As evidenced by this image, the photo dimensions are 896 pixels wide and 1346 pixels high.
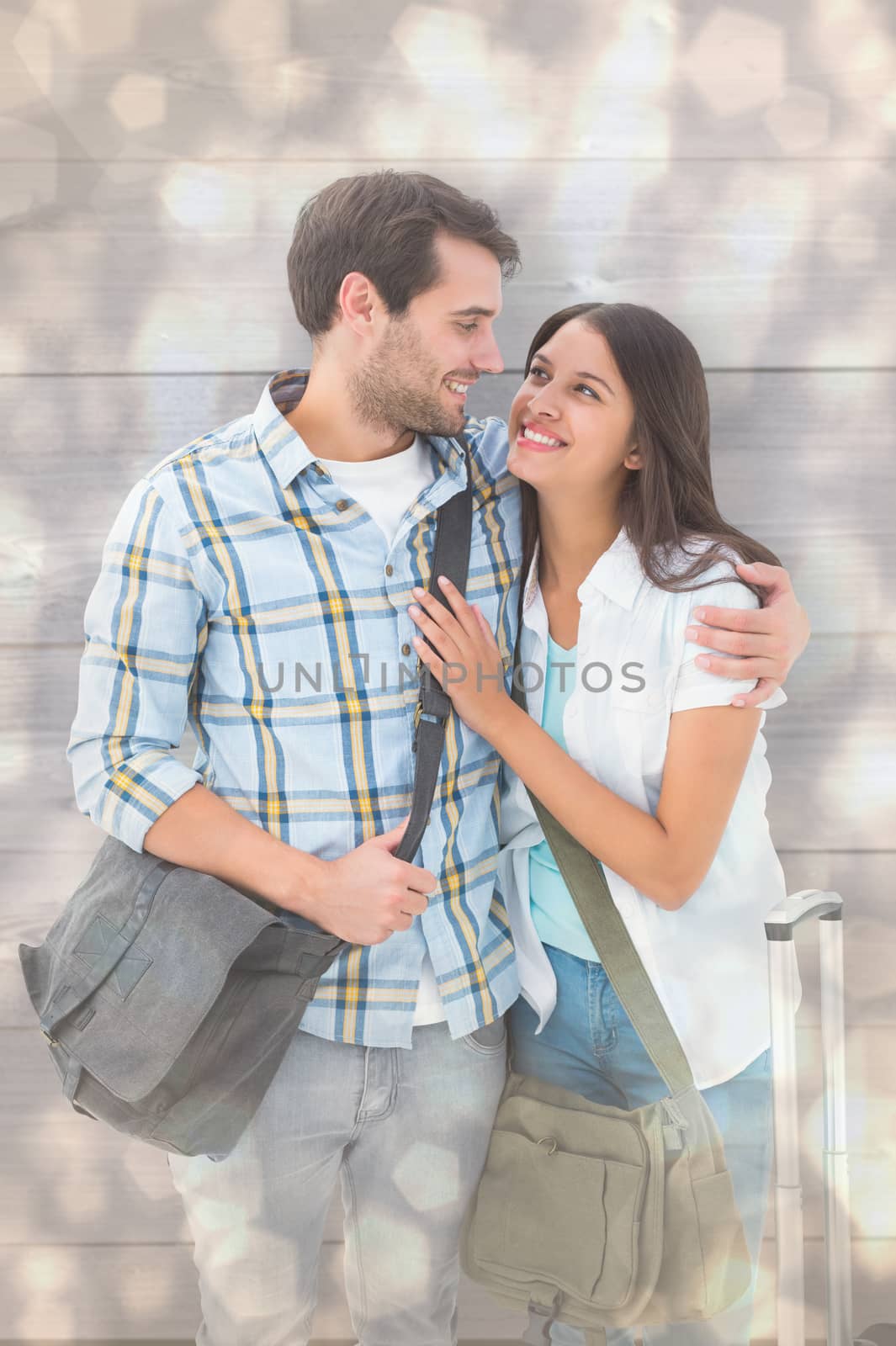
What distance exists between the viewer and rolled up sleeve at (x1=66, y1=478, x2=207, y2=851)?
895 mm

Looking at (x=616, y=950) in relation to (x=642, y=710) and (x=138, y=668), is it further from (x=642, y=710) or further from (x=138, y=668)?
(x=138, y=668)

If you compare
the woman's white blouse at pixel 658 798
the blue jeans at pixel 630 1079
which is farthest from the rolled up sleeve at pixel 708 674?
the blue jeans at pixel 630 1079

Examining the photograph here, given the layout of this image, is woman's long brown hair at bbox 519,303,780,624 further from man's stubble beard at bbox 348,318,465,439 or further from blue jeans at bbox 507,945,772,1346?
blue jeans at bbox 507,945,772,1346

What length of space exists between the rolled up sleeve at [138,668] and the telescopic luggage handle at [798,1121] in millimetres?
491

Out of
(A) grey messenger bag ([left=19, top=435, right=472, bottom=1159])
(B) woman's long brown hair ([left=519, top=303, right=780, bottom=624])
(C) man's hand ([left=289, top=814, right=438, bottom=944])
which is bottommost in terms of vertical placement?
(A) grey messenger bag ([left=19, top=435, right=472, bottom=1159])

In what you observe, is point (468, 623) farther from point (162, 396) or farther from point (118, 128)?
point (118, 128)

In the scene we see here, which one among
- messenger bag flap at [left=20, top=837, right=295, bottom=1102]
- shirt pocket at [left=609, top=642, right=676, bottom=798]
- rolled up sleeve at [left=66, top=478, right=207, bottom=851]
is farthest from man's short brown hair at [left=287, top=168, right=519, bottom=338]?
messenger bag flap at [left=20, top=837, right=295, bottom=1102]

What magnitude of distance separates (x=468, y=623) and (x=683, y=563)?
197 millimetres

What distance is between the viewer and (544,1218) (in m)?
0.94

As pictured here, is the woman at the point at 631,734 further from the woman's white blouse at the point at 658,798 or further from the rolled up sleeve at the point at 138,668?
the rolled up sleeve at the point at 138,668

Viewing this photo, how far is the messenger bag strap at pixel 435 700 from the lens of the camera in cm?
91

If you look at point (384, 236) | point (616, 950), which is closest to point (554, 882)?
point (616, 950)

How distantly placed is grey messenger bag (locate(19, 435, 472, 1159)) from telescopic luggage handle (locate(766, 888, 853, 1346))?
0.31 meters

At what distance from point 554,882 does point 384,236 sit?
0.58 metres
